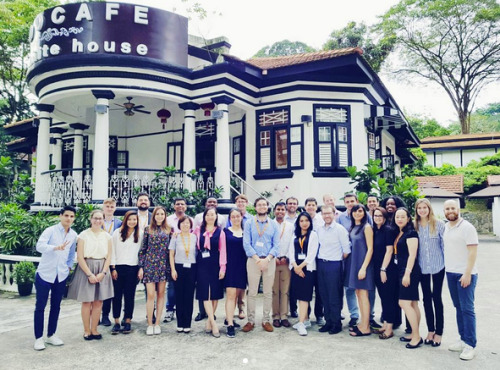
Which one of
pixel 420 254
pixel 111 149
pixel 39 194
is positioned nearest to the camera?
pixel 420 254

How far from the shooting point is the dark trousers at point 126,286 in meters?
4.95

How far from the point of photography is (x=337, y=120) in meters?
10.8

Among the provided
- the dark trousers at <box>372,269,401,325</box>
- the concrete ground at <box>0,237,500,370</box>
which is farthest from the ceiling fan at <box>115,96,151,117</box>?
the dark trousers at <box>372,269,401,325</box>

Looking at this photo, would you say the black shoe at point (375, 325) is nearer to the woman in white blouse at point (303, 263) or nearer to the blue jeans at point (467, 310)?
the woman in white blouse at point (303, 263)

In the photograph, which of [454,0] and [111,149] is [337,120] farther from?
[454,0]

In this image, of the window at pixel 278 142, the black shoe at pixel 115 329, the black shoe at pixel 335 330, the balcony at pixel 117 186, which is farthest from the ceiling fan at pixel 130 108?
the black shoe at pixel 335 330

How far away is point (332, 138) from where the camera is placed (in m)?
10.6

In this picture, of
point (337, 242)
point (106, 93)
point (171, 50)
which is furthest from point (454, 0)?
point (337, 242)

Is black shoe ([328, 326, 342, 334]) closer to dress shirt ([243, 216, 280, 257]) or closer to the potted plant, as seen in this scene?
dress shirt ([243, 216, 280, 257])

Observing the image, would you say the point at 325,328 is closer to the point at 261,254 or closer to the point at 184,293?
the point at 261,254

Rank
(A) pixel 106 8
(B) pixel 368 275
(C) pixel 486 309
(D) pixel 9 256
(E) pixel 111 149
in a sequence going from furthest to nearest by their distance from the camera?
(E) pixel 111 149
(A) pixel 106 8
(D) pixel 9 256
(C) pixel 486 309
(B) pixel 368 275

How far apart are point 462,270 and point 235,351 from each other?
2.65 m

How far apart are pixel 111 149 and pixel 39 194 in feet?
12.2

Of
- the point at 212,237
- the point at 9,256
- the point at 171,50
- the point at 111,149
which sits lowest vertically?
the point at 9,256
